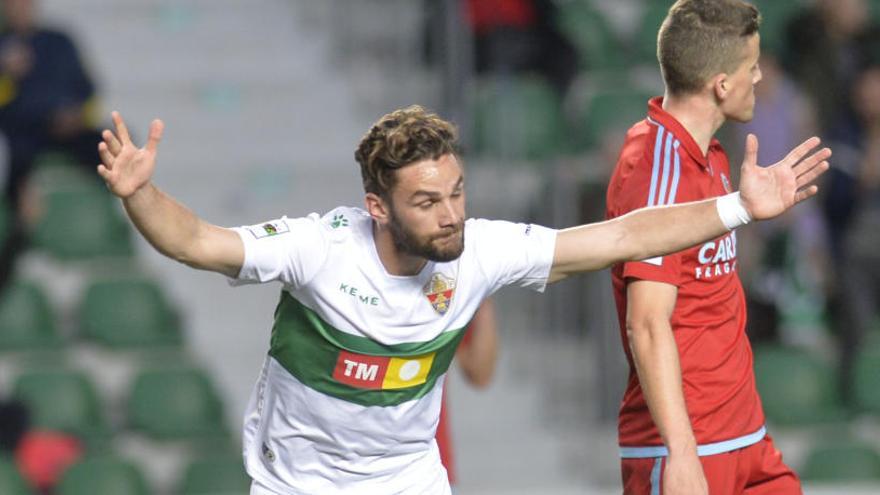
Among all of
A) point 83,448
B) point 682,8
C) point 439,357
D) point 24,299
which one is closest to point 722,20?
point 682,8

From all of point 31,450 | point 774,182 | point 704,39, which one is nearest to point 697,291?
point 774,182

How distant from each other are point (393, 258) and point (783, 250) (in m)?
4.53

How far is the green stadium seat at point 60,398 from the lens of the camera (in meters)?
7.50

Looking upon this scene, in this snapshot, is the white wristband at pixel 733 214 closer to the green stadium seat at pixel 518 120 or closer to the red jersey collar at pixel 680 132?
the red jersey collar at pixel 680 132

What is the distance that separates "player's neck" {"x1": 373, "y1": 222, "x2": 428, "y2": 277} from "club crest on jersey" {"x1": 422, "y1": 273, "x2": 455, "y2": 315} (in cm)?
5

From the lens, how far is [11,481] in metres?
6.67

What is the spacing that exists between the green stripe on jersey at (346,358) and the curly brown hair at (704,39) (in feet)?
2.89

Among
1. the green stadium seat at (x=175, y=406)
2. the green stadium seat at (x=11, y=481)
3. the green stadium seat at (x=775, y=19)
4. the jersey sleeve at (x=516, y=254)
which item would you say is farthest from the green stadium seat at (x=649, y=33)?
the jersey sleeve at (x=516, y=254)

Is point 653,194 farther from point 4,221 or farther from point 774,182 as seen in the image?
point 4,221

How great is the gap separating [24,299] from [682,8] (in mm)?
4478

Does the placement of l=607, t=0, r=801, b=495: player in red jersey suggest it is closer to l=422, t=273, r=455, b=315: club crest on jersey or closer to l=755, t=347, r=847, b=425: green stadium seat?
l=422, t=273, r=455, b=315: club crest on jersey

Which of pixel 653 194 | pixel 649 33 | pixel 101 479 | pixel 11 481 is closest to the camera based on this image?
pixel 653 194

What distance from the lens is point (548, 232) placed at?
422cm

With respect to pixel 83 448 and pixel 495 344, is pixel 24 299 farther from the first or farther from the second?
pixel 495 344
